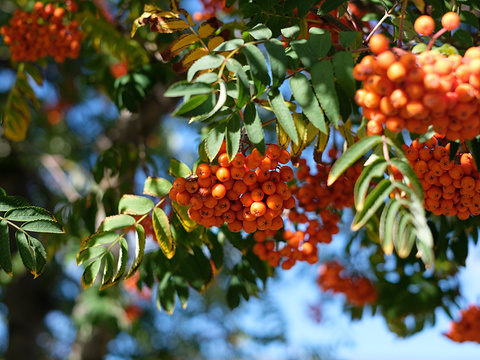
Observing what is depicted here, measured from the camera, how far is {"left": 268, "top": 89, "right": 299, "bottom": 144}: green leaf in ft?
4.56

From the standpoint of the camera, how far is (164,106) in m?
4.55

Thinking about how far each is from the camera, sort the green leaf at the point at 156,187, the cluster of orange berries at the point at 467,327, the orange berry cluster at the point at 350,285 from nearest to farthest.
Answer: the green leaf at the point at 156,187 → the cluster of orange berries at the point at 467,327 → the orange berry cluster at the point at 350,285

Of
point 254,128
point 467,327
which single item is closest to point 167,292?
point 254,128

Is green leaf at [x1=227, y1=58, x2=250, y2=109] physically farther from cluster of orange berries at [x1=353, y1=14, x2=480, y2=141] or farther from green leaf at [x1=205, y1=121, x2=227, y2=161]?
cluster of orange berries at [x1=353, y1=14, x2=480, y2=141]

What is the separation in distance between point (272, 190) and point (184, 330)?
18.8ft

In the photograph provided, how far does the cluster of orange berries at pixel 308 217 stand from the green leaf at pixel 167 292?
0.47m

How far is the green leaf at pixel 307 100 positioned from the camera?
4.46 ft

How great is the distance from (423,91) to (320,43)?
424 mm

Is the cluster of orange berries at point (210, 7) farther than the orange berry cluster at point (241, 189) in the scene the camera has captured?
Yes

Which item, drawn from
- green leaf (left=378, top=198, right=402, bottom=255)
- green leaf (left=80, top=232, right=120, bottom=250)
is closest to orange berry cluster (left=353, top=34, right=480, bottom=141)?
green leaf (left=378, top=198, right=402, bottom=255)

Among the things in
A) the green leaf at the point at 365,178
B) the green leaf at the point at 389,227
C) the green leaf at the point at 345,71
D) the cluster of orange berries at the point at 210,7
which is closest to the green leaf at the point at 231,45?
the green leaf at the point at 345,71

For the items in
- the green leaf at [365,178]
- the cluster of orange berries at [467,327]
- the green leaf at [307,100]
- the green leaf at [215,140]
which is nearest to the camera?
the green leaf at [365,178]

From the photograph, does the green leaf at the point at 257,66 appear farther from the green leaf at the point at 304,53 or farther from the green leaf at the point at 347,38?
the green leaf at the point at 347,38

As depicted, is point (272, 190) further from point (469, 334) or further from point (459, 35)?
point (469, 334)
